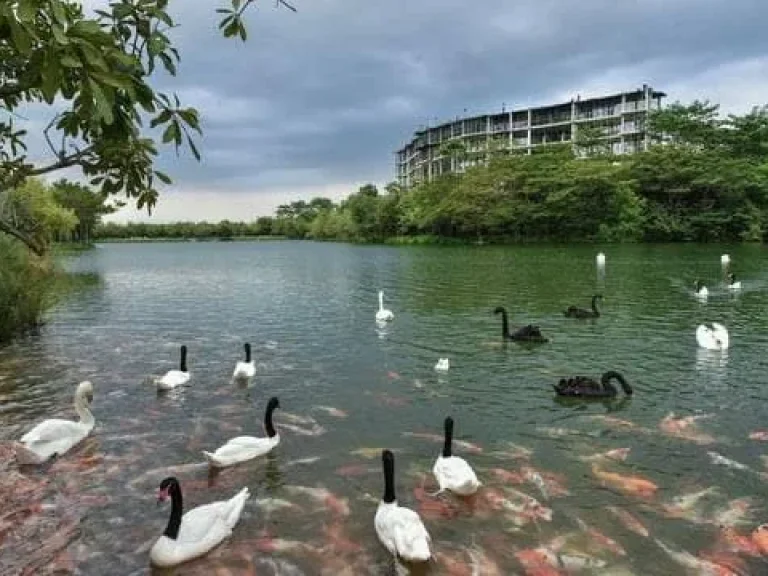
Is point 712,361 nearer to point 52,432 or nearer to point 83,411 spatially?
point 83,411

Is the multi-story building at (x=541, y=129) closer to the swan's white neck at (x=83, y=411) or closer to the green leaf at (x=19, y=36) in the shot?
the swan's white neck at (x=83, y=411)

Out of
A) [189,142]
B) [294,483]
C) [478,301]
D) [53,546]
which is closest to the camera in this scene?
[189,142]

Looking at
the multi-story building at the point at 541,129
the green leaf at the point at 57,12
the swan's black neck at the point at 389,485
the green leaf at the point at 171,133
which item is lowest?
the swan's black neck at the point at 389,485

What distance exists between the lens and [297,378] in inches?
642

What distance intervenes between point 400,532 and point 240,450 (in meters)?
3.85

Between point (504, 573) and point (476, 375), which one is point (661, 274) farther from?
point (504, 573)

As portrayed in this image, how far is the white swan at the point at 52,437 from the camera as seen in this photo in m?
10.4

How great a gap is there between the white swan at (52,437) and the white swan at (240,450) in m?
2.35

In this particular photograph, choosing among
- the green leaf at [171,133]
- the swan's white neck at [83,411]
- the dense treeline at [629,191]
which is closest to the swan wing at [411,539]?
the green leaf at [171,133]

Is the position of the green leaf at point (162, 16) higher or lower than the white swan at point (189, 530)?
Result: higher

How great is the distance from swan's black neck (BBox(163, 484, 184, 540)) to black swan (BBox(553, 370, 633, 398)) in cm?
870

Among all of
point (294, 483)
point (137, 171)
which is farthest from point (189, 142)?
point (294, 483)

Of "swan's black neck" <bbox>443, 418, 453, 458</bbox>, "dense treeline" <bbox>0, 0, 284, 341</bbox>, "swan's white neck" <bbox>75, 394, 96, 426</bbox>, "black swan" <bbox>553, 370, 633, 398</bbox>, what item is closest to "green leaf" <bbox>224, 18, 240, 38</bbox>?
"dense treeline" <bbox>0, 0, 284, 341</bbox>

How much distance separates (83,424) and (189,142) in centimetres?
962
